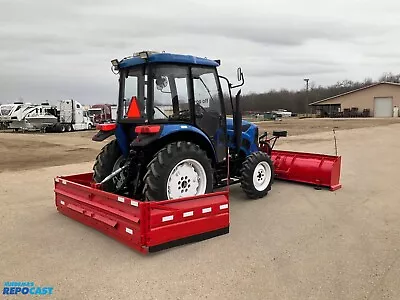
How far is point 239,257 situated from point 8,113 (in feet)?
107

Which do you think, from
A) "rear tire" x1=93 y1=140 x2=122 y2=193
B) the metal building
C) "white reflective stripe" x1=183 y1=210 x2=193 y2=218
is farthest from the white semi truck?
the metal building

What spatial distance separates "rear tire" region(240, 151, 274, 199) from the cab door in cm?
66

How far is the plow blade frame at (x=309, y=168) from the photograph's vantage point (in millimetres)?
8195

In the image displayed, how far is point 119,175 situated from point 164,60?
1.93 m

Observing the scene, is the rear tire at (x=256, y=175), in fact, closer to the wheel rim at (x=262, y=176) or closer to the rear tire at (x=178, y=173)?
the wheel rim at (x=262, y=176)

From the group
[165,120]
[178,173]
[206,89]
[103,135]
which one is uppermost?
[206,89]

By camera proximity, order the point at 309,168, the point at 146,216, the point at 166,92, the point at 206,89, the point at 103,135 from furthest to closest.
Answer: the point at 309,168
the point at 206,89
the point at 103,135
the point at 166,92
the point at 146,216

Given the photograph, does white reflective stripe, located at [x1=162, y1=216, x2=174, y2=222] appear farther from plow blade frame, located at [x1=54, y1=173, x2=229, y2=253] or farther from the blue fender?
the blue fender

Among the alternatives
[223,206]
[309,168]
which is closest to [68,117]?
[309,168]

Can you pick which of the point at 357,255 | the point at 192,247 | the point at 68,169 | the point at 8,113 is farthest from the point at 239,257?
the point at 8,113

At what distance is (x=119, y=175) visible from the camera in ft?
20.6

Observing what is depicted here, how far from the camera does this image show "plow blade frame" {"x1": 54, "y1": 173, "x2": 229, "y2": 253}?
4652mm

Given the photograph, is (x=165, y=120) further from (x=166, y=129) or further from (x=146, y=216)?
(x=146, y=216)

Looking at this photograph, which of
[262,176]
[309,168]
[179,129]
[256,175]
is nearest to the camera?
[179,129]
